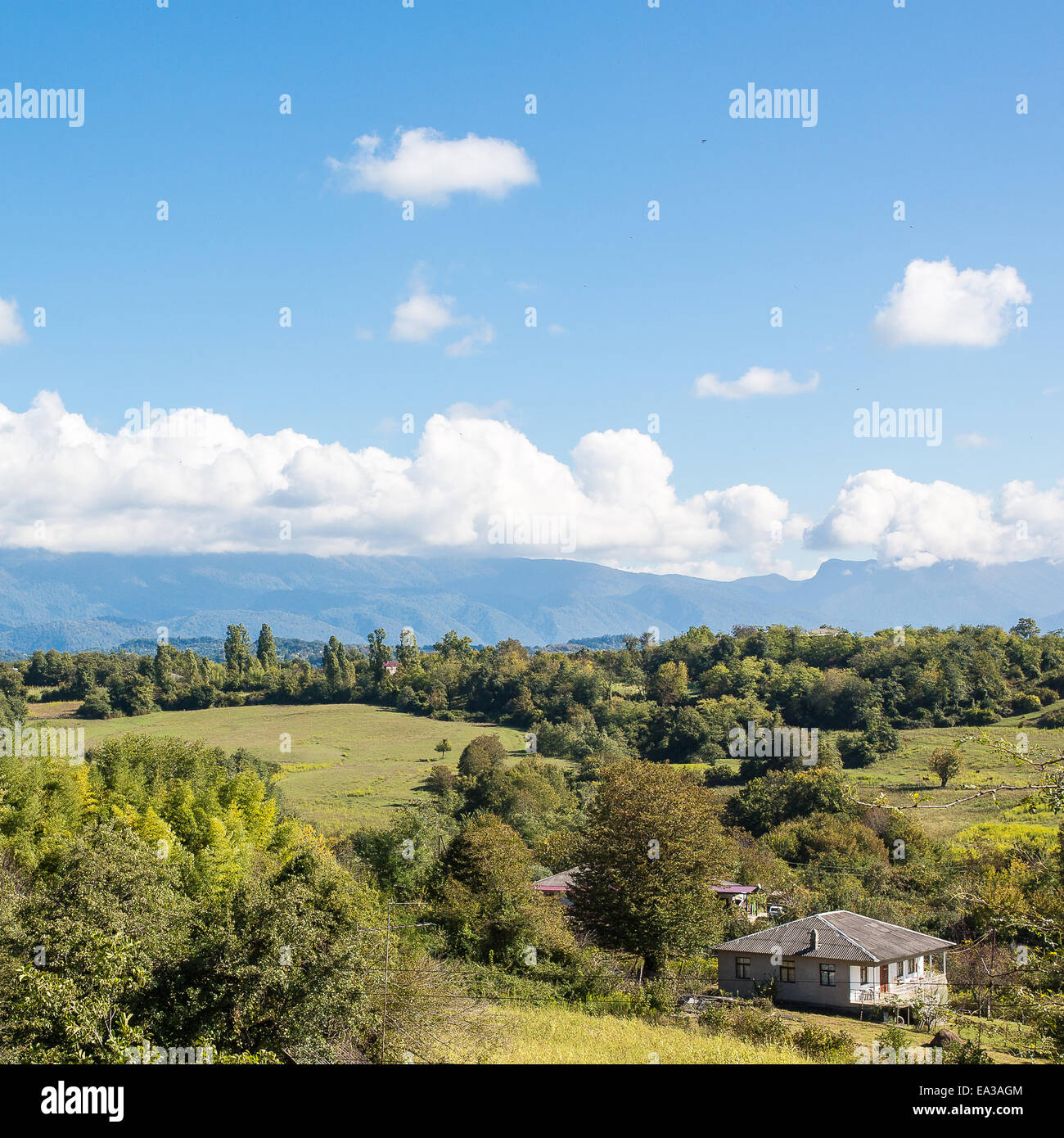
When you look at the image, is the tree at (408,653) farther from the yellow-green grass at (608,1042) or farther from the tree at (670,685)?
the yellow-green grass at (608,1042)

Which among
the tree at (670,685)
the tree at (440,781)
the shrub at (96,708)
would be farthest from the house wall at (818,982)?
the shrub at (96,708)

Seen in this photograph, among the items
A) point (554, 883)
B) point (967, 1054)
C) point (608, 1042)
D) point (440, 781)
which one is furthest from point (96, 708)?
point (967, 1054)

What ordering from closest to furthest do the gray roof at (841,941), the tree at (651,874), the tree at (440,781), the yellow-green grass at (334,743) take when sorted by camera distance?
the tree at (651,874)
the gray roof at (841,941)
the yellow-green grass at (334,743)
the tree at (440,781)

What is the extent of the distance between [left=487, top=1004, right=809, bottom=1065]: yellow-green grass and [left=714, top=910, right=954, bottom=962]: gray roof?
10873 millimetres

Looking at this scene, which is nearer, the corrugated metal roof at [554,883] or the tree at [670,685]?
the corrugated metal roof at [554,883]

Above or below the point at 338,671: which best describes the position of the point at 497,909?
below

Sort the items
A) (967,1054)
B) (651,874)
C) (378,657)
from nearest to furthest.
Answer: (967,1054) → (651,874) → (378,657)

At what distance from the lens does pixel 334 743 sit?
85938mm

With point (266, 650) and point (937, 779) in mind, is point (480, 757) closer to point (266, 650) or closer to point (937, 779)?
point (937, 779)

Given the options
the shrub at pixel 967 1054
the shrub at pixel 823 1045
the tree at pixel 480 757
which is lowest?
the tree at pixel 480 757

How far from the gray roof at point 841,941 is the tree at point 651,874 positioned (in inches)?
155

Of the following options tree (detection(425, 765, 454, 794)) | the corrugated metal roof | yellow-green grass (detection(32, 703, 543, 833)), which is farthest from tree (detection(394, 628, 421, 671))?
the corrugated metal roof

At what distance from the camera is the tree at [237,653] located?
383 ft

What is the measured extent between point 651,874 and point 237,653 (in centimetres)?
9882
